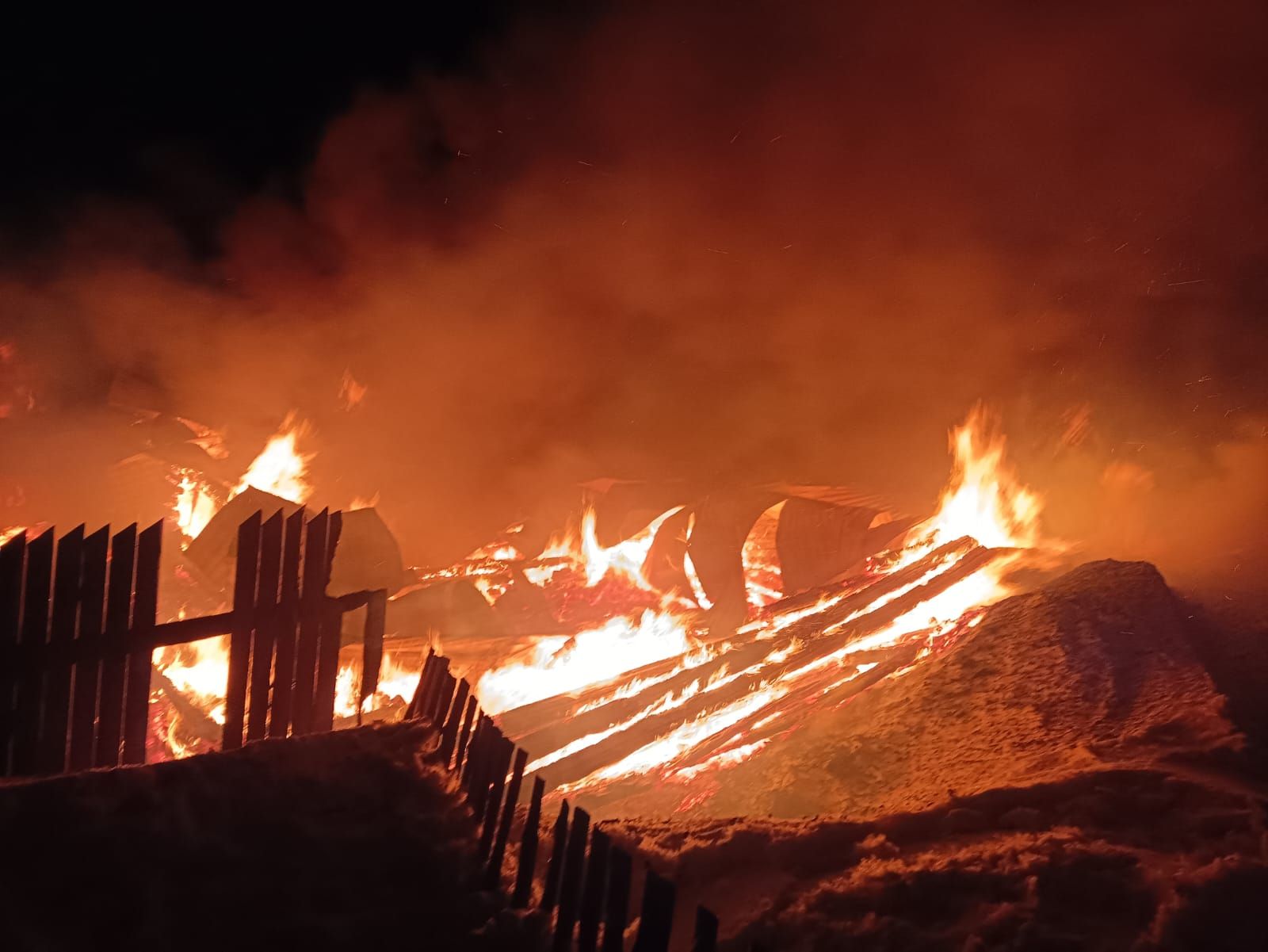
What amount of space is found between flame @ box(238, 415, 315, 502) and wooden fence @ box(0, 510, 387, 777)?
320 inches

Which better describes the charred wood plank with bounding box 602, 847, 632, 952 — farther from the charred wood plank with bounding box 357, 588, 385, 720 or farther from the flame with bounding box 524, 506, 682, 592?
the flame with bounding box 524, 506, 682, 592

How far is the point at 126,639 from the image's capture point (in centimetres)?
397

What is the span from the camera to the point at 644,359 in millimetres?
12289

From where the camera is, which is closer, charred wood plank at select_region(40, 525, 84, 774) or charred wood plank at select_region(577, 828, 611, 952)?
charred wood plank at select_region(577, 828, 611, 952)

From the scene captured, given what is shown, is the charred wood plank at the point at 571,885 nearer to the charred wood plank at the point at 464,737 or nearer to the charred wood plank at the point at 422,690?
the charred wood plank at the point at 464,737

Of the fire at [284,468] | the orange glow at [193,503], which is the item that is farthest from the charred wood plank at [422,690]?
the orange glow at [193,503]

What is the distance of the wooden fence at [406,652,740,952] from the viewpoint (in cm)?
228

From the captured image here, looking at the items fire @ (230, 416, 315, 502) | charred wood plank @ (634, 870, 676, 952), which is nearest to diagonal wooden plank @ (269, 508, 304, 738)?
charred wood plank @ (634, 870, 676, 952)

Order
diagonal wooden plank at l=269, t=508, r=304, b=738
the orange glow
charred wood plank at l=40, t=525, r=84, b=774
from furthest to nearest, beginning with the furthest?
the orange glow → diagonal wooden plank at l=269, t=508, r=304, b=738 → charred wood plank at l=40, t=525, r=84, b=774

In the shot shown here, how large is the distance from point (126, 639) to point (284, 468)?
9.04 meters

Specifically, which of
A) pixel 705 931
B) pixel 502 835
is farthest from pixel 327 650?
pixel 705 931

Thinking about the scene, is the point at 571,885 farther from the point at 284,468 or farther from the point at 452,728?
the point at 284,468

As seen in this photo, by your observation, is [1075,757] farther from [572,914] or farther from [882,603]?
[882,603]

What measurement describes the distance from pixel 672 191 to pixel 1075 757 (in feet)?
31.1
